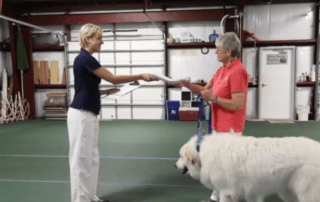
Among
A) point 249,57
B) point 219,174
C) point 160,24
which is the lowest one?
point 219,174

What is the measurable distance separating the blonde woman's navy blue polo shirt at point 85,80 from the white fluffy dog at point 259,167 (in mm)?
1184

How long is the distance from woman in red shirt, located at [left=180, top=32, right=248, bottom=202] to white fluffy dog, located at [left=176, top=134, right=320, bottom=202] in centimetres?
31

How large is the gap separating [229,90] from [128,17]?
8.54 metres

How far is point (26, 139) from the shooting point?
682 cm

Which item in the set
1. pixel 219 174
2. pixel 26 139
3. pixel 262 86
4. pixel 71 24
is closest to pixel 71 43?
pixel 71 24

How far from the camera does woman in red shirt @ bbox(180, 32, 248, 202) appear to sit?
2.28m

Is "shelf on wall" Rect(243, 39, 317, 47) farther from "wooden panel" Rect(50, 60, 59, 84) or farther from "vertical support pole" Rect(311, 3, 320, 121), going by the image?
"wooden panel" Rect(50, 60, 59, 84)

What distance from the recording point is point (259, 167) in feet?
6.33

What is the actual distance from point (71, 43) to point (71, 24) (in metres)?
0.79

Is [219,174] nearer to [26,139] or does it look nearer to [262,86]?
[26,139]

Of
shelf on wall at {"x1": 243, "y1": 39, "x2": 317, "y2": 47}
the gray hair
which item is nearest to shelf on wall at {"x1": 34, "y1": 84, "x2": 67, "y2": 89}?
shelf on wall at {"x1": 243, "y1": 39, "x2": 317, "y2": 47}

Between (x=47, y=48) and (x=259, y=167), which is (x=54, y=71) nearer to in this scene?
(x=47, y=48)

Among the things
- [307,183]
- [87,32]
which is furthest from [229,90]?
[87,32]

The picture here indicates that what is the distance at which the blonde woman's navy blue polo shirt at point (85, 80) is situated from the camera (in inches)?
98.2
